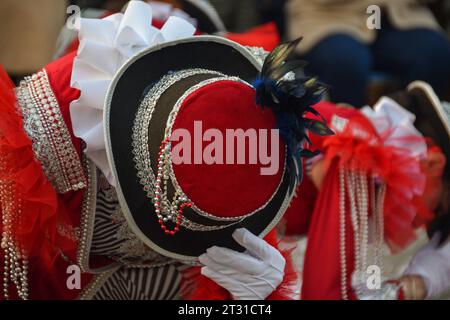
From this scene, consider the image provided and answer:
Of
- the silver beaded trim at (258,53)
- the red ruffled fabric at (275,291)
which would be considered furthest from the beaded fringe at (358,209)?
the silver beaded trim at (258,53)

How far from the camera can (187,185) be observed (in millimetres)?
1035

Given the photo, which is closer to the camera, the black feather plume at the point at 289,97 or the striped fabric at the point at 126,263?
the black feather plume at the point at 289,97

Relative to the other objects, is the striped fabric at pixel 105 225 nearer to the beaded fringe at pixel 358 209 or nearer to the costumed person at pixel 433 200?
the beaded fringe at pixel 358 209

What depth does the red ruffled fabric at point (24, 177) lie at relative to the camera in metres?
1.10

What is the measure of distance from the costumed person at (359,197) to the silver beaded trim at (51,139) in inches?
23.9

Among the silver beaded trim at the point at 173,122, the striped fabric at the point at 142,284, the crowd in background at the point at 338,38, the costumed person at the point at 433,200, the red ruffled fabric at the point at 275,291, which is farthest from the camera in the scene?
the crowd in background at the point at 338,38

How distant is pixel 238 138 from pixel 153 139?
0.12m

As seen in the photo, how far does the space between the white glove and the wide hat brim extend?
0.5 inches

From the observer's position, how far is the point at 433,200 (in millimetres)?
1655

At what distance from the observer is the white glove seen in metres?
1.18

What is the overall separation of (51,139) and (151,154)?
17 cm

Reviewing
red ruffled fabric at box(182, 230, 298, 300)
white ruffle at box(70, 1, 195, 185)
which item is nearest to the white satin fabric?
red ruffled fabric at box(182, 230, 298, 300)

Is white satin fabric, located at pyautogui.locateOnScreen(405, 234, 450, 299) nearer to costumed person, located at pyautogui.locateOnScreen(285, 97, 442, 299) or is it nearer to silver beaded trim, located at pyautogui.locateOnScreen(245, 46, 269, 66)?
costumed person, located at pyautogui.locateOnScreen(285, 97, 442, 299)
